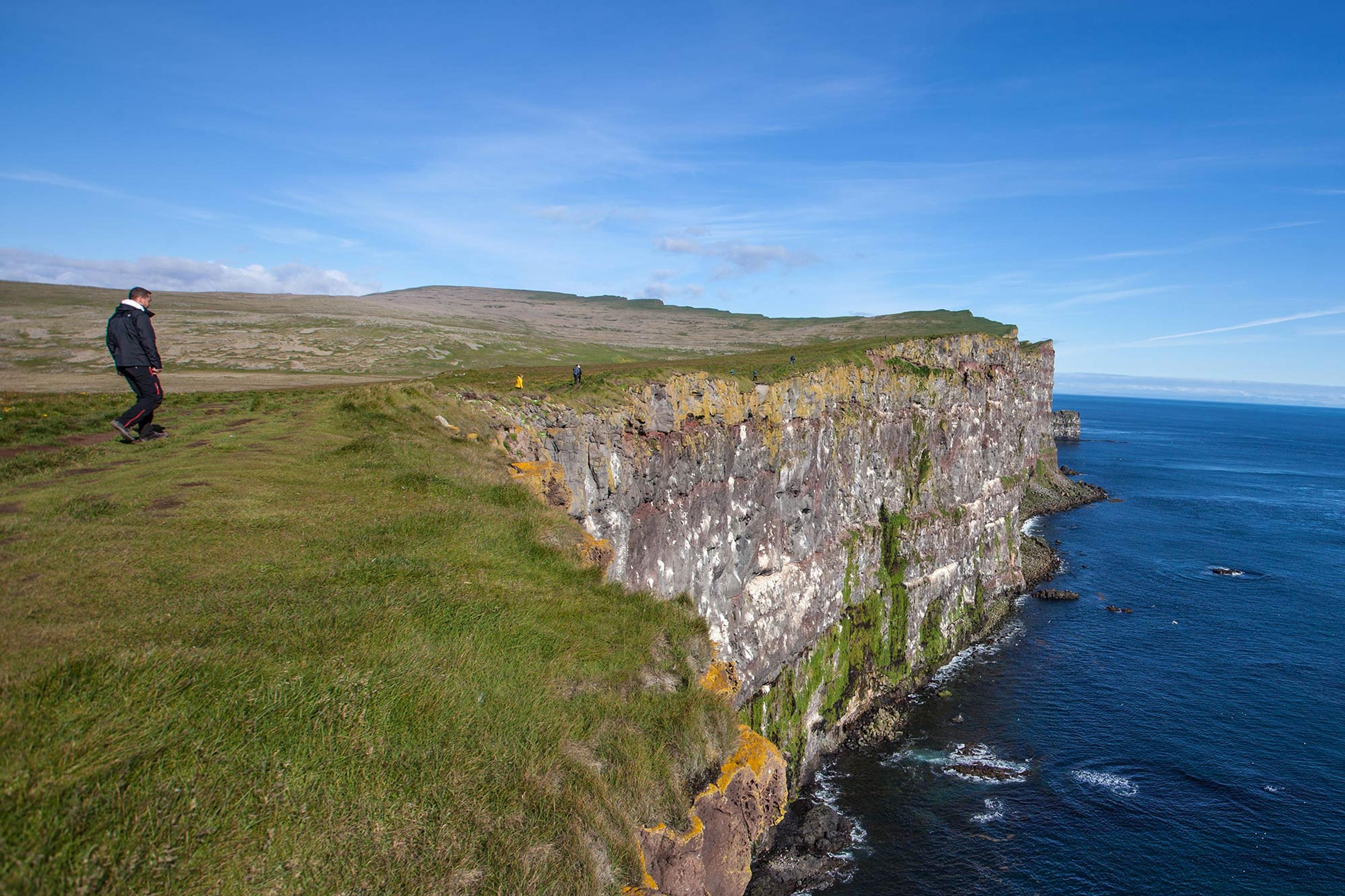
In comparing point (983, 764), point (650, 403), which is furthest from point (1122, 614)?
point (650, 403)

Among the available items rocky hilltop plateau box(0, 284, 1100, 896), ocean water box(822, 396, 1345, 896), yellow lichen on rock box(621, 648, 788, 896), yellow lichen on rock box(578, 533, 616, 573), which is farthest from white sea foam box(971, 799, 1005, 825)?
yellow lichen on rock box(578, 533, 616, 573)

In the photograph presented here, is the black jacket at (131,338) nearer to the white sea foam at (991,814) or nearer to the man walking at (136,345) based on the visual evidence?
the man walking at (136,345)

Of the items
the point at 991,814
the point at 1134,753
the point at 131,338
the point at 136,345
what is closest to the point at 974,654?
the point at 1134,753

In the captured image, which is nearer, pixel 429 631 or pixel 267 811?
pixel 267 811

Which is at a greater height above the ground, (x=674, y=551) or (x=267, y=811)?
(x=267, y=811)

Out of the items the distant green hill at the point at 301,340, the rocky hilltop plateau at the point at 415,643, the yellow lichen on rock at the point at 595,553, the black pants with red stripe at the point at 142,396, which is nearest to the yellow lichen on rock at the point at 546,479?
the rocky hilltop plateau at the point at 415,643

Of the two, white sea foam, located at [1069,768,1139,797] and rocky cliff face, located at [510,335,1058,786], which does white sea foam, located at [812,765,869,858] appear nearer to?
rocky cliff face, located at [510,335,1058,786]

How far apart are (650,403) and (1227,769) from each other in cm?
4352

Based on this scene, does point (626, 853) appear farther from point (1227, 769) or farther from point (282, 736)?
point (1227, 769)

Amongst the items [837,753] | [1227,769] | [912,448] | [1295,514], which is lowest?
[837,753]

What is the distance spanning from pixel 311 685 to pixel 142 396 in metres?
11.3

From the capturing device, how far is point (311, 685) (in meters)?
10.7

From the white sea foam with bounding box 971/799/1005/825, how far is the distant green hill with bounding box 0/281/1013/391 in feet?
141

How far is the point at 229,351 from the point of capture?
8969 centimetres
